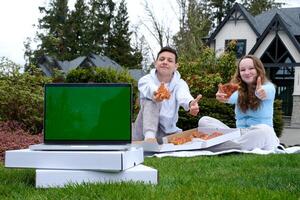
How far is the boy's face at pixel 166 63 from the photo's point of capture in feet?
22.1

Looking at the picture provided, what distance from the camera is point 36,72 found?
1312 cm

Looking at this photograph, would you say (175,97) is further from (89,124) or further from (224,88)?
(89,124)

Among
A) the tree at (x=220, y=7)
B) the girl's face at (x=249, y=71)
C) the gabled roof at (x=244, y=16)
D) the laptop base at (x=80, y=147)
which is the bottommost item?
the laptop base at (x=80, y=147)

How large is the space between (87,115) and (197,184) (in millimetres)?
852

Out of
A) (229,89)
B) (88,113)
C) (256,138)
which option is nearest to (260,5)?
(229,89)

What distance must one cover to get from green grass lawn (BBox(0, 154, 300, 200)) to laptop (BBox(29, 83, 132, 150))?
37cm

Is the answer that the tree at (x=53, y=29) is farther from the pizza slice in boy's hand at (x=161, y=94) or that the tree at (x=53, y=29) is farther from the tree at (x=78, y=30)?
the pizza slice in boy's hand at (x=161, y=94)

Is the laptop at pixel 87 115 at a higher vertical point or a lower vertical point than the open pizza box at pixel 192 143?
higher

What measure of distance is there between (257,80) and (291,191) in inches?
142

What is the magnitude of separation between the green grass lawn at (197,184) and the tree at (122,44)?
49.3 m

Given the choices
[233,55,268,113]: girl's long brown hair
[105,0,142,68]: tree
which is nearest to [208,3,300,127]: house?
[105,0,142,68]: tree

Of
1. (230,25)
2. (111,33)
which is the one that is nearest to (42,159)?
(230,25)

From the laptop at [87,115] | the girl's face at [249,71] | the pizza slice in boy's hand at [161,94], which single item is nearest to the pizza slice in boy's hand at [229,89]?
the girl's face at [249,71]

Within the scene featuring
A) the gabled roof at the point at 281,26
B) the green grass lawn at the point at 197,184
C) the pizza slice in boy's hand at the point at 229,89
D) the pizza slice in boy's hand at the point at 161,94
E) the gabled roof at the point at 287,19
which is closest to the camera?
the green grass lawn at the point at 197,184
